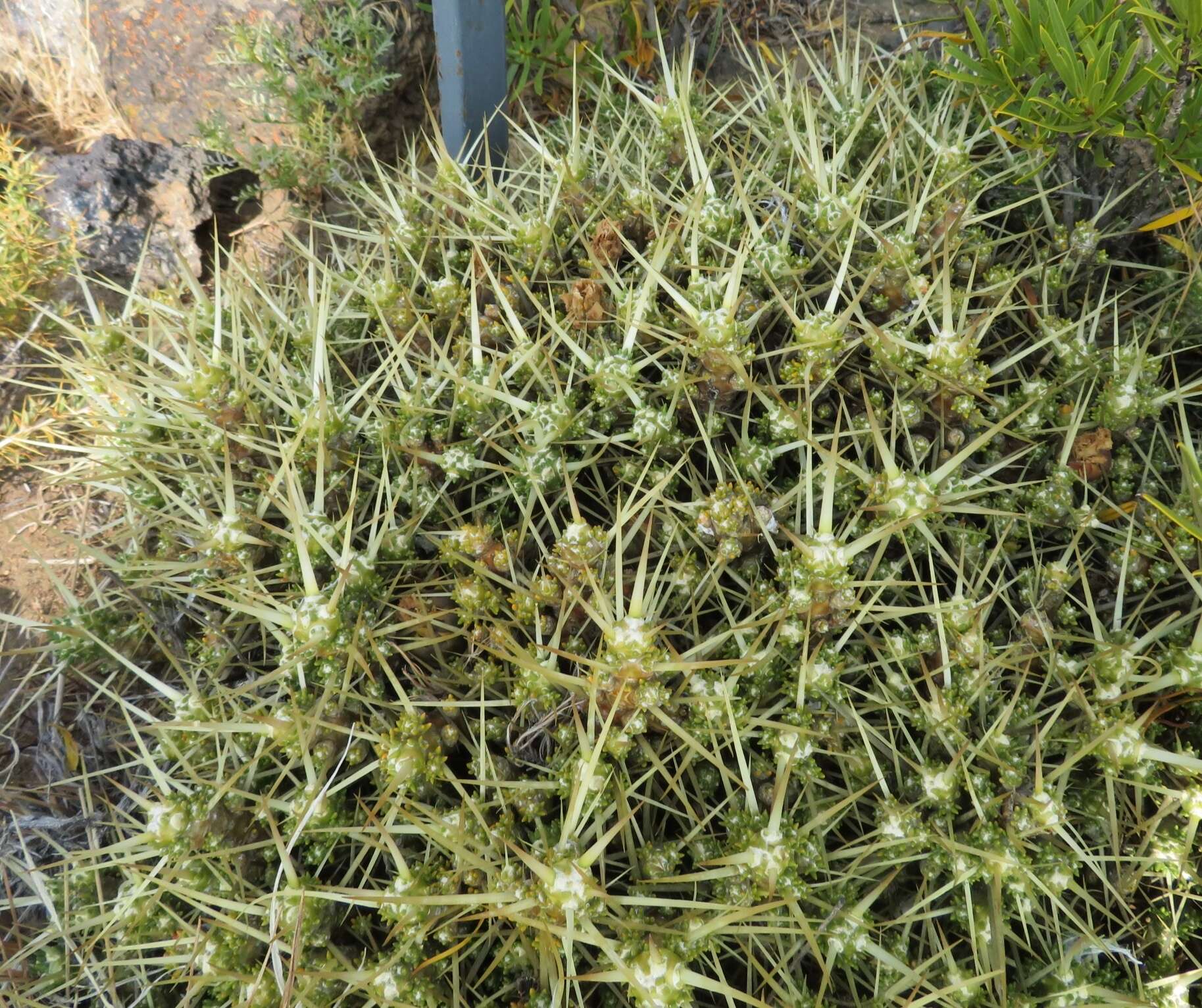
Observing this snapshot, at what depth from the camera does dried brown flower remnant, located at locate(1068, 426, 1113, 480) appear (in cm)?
87

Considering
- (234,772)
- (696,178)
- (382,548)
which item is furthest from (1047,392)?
(234,772)

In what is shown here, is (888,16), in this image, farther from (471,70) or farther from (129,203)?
(129,203)

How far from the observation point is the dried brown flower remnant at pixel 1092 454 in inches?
34.4

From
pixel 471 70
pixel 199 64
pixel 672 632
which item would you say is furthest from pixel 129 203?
pixel 672 632

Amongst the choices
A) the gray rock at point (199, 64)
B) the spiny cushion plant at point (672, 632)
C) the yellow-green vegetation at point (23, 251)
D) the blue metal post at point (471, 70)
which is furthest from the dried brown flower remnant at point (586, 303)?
the yellow-green vegetation at point (23, 251)

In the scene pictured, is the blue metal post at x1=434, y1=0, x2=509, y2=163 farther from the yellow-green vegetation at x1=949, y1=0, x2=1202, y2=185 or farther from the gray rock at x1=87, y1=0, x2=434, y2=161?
the yellow-green vegetation at x1=949, y1=0, x2=1202, y2=185

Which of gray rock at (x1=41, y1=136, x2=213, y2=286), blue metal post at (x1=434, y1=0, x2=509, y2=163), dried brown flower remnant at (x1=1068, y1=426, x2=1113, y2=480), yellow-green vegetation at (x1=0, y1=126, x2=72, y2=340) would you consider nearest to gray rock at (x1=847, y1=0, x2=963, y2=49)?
blue metal post at (x1=434, y1=0, x2=509, y2=163)

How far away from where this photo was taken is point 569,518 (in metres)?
0.90

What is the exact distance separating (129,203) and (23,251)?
24 cm

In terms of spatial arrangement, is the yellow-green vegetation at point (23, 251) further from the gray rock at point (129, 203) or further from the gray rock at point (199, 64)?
the gray rock at point (199, 64)

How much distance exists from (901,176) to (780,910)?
983 mm

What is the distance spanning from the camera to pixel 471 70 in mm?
1418

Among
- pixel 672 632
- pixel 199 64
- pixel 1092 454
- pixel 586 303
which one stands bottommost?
pixel 672 632

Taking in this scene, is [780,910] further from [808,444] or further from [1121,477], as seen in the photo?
[1121,477]
